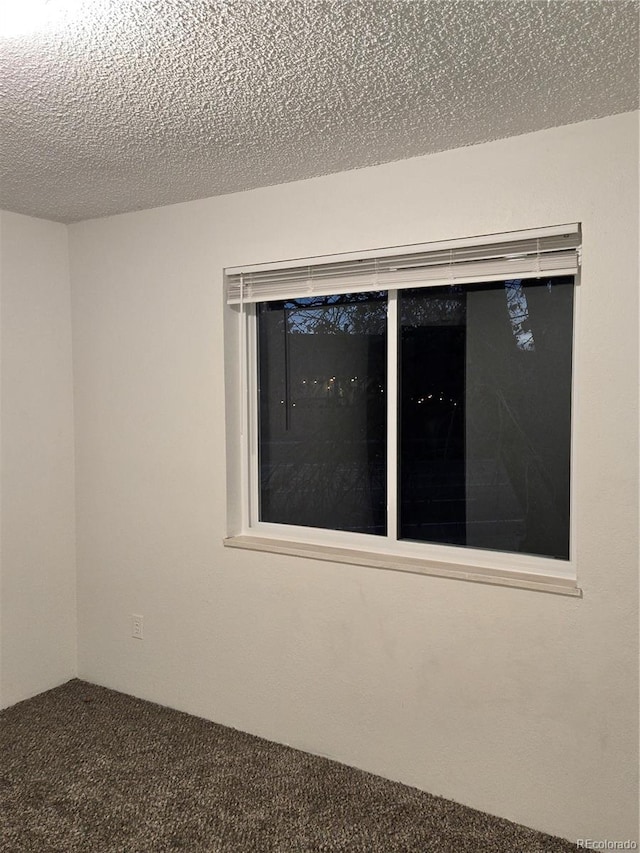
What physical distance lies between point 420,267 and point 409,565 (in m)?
1.16

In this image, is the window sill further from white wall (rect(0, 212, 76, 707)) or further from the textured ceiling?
the textured ceiling

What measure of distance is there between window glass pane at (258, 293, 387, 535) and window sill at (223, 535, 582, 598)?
0.46 ft

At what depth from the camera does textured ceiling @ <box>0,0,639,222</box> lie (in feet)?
5.50

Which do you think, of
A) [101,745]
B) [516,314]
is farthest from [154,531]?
[516,314]

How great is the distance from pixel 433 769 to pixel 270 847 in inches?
27.5

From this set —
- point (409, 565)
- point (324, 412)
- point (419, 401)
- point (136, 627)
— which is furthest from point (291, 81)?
point (136, 627)

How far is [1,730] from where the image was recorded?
10.8ft

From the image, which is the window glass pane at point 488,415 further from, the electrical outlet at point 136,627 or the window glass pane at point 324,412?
the electrical outlet at point 136,627

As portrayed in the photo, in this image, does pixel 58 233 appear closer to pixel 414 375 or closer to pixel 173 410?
pixel 173 410

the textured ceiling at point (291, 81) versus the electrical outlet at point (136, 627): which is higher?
the textured ceiling at point (291, 81)

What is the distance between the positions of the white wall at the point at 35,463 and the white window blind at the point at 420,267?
1094mm

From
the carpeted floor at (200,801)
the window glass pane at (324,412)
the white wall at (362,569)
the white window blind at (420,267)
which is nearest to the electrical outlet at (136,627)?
the white wall at (362,569)

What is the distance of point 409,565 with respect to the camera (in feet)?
9.27

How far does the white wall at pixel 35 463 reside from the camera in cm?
355
